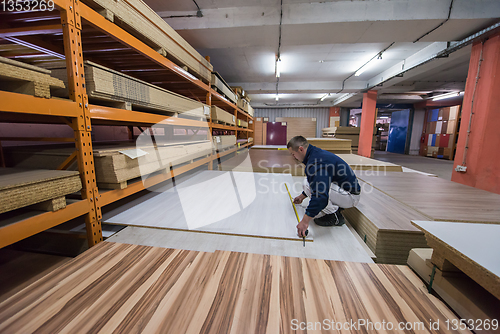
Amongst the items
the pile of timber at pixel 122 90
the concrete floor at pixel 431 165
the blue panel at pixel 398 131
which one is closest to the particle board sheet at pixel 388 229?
the pile of timber at pixel 122 90

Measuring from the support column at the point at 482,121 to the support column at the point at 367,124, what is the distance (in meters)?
5.66

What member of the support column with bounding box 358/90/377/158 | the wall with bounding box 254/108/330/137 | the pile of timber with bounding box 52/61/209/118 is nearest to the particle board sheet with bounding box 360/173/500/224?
the pile of timber with bounding box 52/61/209/118

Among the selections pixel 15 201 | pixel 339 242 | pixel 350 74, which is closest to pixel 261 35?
pixel 339 242

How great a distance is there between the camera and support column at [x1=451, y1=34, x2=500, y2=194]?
4156 millimetres

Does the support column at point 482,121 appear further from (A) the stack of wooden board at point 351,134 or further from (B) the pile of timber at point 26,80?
(B) the pile of timber at point 26,80

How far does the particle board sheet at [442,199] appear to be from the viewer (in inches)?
79.0

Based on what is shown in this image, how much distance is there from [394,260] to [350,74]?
8971 millimetres

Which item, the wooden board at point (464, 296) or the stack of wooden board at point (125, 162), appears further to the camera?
the stack of wooden board at point (125, 162)

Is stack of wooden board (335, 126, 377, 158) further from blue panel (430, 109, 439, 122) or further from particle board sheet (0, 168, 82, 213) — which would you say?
particle board sheet (0, 168, 82, 213)

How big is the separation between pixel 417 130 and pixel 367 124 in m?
7.01

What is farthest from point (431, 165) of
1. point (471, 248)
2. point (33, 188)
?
point (33, 188)

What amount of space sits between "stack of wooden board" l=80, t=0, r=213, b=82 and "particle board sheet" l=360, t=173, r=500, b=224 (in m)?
3.73

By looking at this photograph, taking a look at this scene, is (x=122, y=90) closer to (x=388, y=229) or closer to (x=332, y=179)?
(x=332, y=179)

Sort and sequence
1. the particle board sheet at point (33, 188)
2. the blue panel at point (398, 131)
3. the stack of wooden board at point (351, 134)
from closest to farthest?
1. the particle board sheet at point (33, 188)
2. the stack of wooden board at point (351, 134)
3. the blue panel at point (398, 131)
